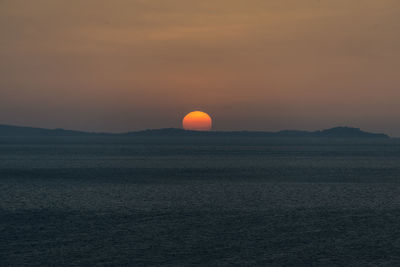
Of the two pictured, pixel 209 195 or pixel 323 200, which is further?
pixel 209 195

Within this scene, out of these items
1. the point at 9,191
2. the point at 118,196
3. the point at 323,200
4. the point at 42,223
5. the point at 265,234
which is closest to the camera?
the point at 265,234

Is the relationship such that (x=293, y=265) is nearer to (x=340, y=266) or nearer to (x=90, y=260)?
(x=340, y=266)

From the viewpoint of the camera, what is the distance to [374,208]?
47000 millimetres

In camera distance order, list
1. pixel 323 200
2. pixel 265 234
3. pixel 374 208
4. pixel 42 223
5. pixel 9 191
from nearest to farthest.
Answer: pixel 265 234, pixel 42 223, pixel 374 208, pixel 323 200, pixel 9 191

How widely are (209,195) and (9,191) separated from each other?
23.3 meters

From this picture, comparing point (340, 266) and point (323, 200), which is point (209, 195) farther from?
point (340, 266)

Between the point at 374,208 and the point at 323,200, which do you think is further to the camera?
the point at 323,200

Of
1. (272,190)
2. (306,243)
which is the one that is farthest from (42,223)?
(272,190)

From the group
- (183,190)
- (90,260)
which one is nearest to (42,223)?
(90,260)

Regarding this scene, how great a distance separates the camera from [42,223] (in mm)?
37312

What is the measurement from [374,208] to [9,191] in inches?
1578

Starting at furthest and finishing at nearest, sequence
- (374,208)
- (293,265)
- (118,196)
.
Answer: (118,196)
(374,208)
(293,265)

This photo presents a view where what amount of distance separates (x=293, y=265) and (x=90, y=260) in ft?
33.6

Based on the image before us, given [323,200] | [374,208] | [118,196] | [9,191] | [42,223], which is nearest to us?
[42,223]
